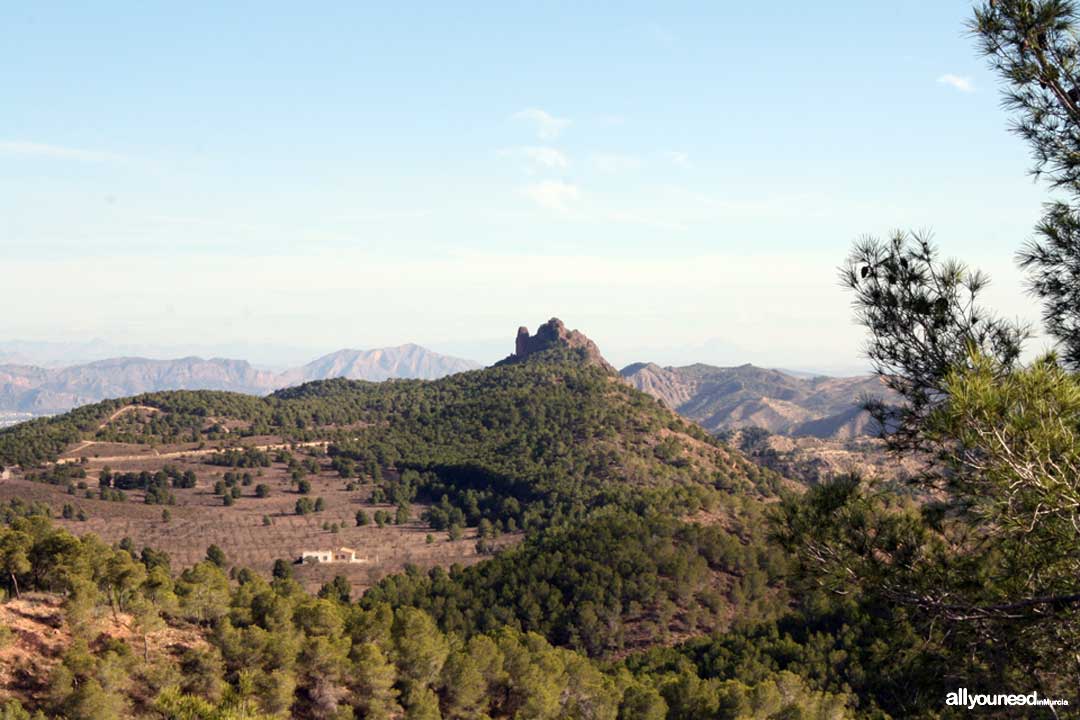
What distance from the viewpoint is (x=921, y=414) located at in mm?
14031

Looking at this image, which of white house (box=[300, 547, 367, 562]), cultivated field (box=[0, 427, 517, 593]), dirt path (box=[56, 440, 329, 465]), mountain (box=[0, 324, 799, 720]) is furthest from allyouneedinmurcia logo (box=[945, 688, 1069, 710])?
dirt path (box=[56, 440, 329, 465])

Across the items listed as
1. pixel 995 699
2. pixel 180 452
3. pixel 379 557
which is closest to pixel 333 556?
pixel 379 557

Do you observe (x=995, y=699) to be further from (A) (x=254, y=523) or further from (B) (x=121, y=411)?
(B) (x=121, y=411)

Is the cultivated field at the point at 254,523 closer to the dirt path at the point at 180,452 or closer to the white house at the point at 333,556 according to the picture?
the dirt path at the point at 180,452

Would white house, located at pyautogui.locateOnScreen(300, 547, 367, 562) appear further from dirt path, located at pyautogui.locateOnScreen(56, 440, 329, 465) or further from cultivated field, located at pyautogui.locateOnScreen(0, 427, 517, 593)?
dirt path, located at pyautogui.locateOnScreen(56, 440, 329, 465)

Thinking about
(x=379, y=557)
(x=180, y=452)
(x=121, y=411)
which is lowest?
(x=379, y=557)

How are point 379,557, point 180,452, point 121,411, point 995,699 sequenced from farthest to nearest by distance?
point 121,411 → point 180,452 → point 379,557 → point 995,699

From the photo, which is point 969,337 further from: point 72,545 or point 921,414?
point 72,545

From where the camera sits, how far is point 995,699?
48.0 ft

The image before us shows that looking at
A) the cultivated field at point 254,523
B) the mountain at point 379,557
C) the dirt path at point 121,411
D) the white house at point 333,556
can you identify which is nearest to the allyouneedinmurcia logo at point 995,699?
the mountain at point 379,557

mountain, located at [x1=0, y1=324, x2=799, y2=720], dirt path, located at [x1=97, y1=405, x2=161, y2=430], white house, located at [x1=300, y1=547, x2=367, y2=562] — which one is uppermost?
dirt path, located at [x1=97, y1=405, x2=161, y2=430]

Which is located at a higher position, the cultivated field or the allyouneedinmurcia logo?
the allyouneedinmurcia logo

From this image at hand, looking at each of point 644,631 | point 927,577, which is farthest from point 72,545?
point 644,631

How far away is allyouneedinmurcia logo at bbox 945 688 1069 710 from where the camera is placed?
1379 cm
